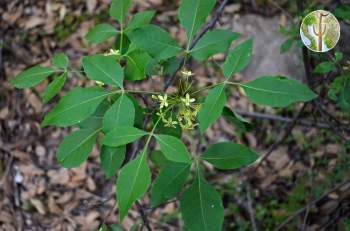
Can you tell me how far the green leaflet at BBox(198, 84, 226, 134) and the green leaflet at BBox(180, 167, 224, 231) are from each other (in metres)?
0.32

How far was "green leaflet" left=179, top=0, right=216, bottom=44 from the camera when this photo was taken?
1.51 m

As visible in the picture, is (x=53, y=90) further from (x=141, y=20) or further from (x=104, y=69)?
(x=141, y=20)

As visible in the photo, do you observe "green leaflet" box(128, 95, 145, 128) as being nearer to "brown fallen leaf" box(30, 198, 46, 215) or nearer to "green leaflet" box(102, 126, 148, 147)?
"green leaflet" box(102, 126, 148, 147)

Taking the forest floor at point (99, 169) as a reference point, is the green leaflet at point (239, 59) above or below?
above

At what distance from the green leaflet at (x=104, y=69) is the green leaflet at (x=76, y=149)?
0.21 metres

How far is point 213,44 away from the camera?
1483mm

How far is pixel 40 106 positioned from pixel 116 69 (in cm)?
245

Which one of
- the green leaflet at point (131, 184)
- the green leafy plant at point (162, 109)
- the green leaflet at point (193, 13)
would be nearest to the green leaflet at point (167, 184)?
the green leafy plant at point (162, 109)

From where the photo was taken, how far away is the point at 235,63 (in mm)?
1417

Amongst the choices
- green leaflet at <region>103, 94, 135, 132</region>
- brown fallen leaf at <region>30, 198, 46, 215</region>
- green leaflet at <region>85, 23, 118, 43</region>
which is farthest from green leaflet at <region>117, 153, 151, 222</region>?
brown fallen leaf at <region>30, 198, 46, 215</region>

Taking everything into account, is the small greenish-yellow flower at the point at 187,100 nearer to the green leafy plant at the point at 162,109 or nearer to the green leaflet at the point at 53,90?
the green leafy plant at the point at 162,109

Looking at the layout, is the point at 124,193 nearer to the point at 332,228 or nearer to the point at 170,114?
the point at 170,114

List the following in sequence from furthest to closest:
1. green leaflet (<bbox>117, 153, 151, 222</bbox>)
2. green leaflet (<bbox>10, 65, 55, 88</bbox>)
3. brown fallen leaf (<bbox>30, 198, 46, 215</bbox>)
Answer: brown fallen leaf (<bbox>30, 198, 46, 215</bbox>) → green leaflet (<bbox>10, 65, 55, 88</bbox>) → green leaflet (<bbox>117, 153, 151, 222</bbox>)

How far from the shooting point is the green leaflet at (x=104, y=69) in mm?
1427
